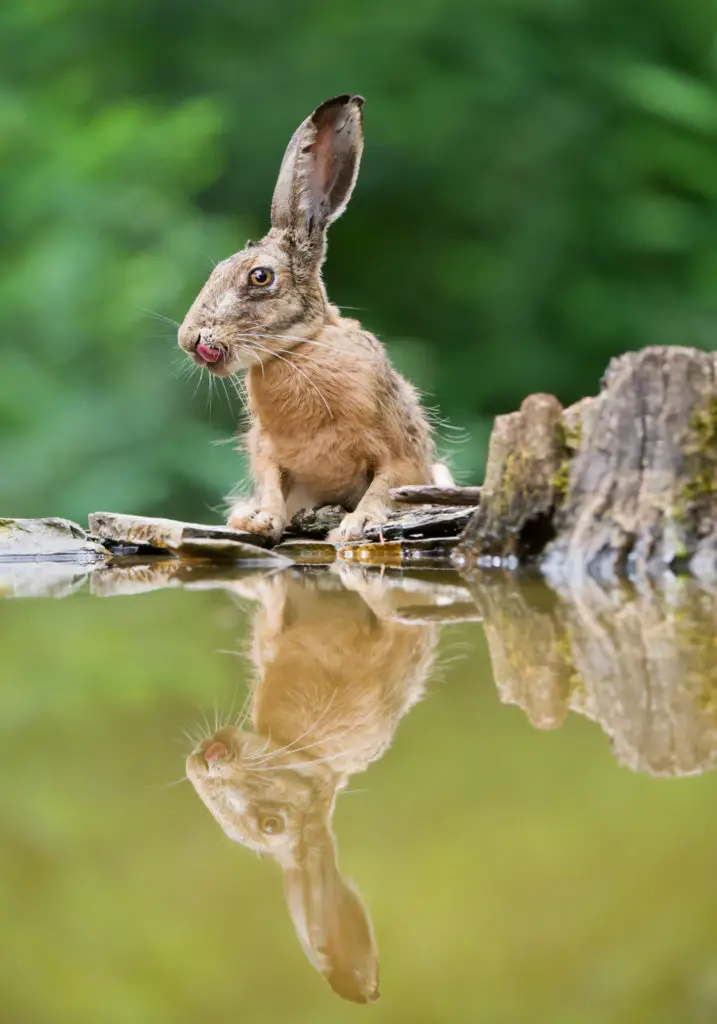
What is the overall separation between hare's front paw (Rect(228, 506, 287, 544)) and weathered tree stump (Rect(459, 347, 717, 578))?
510mm

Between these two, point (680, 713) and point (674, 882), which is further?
point (680, 713)

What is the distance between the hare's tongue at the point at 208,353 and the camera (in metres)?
2.63

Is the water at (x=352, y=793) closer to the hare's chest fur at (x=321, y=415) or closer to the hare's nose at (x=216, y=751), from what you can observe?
the hare's nose at (x=216, y=751)

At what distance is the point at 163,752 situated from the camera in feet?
2.86

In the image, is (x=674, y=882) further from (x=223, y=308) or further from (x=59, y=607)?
(x=223, y=308)

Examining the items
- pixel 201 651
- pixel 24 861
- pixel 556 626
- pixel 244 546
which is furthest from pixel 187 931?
pixel 244 546

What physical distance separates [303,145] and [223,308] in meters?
0.40


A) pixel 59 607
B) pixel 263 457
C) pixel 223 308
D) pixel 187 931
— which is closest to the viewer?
pixel 187 931

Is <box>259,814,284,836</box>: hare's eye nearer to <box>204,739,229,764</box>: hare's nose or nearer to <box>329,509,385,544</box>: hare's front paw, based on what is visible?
<box>204,739,229,764</box>: hare's nose

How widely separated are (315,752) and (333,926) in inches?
11.4

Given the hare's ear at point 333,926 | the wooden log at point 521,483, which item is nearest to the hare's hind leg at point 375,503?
the wooden log at point 521,483

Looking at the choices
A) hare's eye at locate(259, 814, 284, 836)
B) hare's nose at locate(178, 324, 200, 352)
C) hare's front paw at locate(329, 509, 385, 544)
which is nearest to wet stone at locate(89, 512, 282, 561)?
hare's front paw at locate(329, 509, 385, 544)

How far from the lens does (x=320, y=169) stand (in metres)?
2.72

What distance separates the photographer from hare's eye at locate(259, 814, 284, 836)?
2.34 feet
